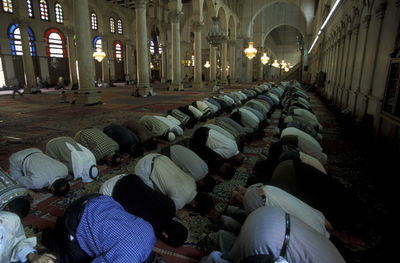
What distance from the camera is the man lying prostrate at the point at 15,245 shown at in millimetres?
1608

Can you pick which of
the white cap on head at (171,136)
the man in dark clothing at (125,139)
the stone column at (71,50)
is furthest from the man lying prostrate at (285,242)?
the stone column at (71,50)

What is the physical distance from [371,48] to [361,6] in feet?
5.89

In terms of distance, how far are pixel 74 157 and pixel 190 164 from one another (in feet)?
4.27

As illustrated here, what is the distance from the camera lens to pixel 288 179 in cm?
209

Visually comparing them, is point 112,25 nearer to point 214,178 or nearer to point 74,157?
point 74,157

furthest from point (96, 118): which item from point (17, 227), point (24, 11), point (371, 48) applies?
point (24, 11)

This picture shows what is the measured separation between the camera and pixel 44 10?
1995cm

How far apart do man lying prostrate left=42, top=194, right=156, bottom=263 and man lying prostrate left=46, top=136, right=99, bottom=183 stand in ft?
4.31

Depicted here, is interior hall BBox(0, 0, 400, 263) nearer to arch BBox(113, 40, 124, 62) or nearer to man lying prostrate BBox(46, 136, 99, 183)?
man lying prostrate BBox(46, 136, 99, 183)

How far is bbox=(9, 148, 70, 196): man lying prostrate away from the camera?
2664 millimetres

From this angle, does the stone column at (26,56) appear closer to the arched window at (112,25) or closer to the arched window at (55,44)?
the arched window at (55,44)

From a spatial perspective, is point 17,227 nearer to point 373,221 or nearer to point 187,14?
point 373,221

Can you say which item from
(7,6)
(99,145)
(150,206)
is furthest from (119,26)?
(150,206)

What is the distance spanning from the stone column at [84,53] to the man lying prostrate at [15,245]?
802 cm
